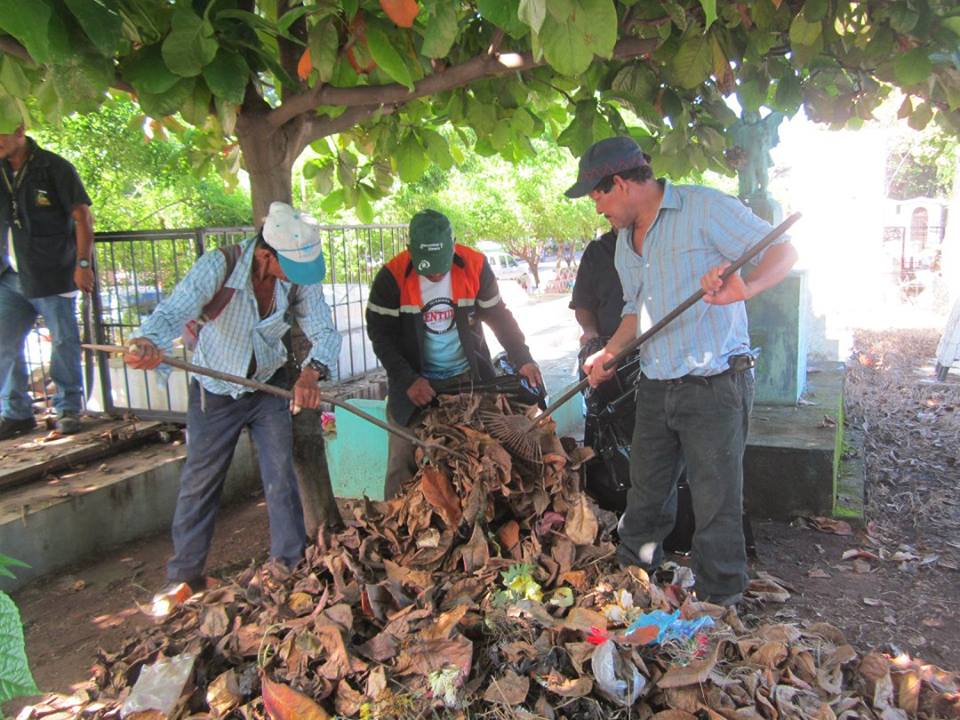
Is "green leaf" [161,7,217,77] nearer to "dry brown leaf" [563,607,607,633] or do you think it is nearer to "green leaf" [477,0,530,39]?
"green leaf" [477,0,530,39]

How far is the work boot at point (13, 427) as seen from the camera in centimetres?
500

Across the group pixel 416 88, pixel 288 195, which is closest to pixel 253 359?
pixel 288 195

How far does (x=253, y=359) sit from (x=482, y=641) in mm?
1754

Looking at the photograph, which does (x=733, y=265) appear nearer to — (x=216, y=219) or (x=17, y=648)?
(x=17, y=648)

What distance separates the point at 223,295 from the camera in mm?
3309

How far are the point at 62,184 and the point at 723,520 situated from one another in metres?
4.37

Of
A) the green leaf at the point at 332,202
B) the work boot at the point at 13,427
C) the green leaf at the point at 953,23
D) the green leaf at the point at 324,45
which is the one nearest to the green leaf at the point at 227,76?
the green leaf at the point at 324,45

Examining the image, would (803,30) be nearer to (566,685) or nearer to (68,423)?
(566,685)

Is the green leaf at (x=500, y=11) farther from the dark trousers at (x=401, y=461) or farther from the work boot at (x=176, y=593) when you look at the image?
the work boot at (x=176, y=593)

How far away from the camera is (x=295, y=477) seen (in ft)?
11.9

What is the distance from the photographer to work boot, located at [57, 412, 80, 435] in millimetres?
5066

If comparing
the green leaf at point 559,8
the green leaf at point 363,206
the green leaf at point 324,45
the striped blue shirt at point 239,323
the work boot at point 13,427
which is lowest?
the work boot at point 13,427

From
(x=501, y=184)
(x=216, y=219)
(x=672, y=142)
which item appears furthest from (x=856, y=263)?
(x=672, y=142)

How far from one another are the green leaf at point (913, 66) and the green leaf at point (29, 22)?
2906 mm
